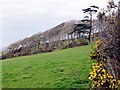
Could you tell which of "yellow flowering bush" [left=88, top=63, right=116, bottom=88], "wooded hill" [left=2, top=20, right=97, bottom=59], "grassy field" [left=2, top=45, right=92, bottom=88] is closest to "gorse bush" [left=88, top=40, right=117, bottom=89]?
"yellow flowering bush" [left=88, top=63, right=116, bottom=88]

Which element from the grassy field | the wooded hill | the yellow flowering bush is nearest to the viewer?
the yellow flowering bush

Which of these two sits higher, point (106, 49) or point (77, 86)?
point (106, 49)

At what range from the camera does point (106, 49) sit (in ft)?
28.9

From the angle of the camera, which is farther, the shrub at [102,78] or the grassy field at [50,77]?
the grassy field at [50,77]

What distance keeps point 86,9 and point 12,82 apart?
27006mm

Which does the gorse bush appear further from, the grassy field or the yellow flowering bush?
the grassy field

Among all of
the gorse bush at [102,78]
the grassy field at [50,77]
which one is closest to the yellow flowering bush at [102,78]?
the gorse bush at [102,78]

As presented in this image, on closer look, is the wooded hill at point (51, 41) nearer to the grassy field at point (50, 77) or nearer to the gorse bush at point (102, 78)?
the grassy field at point (50, 77)

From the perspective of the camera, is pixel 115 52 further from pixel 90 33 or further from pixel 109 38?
pixel 90 33

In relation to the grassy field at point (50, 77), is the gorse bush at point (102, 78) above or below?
above

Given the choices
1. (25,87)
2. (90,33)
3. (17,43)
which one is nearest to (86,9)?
(90,33)

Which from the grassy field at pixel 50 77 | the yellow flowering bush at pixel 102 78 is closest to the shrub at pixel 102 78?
the yellow flowering bush at pixel 102 78

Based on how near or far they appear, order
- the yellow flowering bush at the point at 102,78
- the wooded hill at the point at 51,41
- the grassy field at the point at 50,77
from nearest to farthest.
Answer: the yellow flowering bush at the point at 102,78 < the grassy field at the point at 50,77 < the wooded hill at the point at 51,41

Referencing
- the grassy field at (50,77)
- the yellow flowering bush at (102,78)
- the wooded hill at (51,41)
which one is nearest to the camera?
the yellow flowering bush at (102,78)
